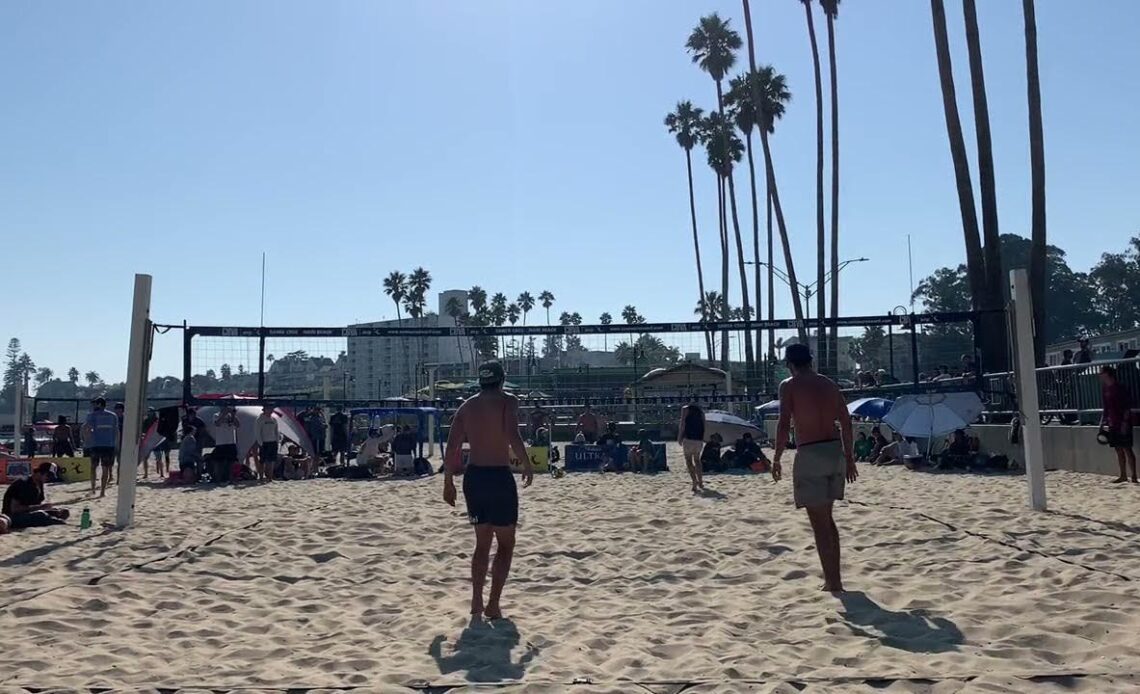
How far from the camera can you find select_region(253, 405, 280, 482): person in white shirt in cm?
1433

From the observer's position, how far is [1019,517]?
25.8 ft

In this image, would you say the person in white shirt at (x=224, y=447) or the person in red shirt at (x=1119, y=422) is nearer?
the person in red shirt at (x=1119, y=422)

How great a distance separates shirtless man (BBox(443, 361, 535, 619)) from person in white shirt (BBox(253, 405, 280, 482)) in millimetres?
9894

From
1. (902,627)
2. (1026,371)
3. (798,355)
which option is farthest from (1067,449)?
(902,627)

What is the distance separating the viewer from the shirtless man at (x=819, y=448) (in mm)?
5484

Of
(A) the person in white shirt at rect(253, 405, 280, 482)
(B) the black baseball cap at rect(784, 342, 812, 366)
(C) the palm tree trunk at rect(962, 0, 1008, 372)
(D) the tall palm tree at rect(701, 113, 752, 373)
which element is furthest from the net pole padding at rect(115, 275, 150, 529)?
(D) the tall palm tree at rect(701, 113, 752, 373)

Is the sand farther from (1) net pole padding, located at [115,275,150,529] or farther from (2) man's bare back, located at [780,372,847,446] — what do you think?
(2) man's bare back, located at [780,372,847,446]

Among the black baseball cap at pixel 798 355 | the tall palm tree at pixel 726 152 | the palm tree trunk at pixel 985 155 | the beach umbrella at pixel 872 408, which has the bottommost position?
the beach umbrella at pixel 872 408

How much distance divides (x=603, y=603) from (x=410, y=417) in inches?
950

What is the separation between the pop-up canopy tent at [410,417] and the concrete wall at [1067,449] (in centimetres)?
899

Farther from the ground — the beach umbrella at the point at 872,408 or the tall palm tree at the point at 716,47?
the tall palm tree at the point at 716,47

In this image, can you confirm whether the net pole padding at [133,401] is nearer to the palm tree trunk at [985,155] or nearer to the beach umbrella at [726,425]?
the beach umbrella at [726,425]

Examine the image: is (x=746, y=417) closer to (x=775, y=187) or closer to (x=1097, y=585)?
(x=775, y=187)

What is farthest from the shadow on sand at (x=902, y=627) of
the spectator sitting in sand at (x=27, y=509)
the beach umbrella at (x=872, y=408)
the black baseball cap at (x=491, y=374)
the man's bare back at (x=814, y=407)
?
the beach umbrella at (x=872, y=408)
